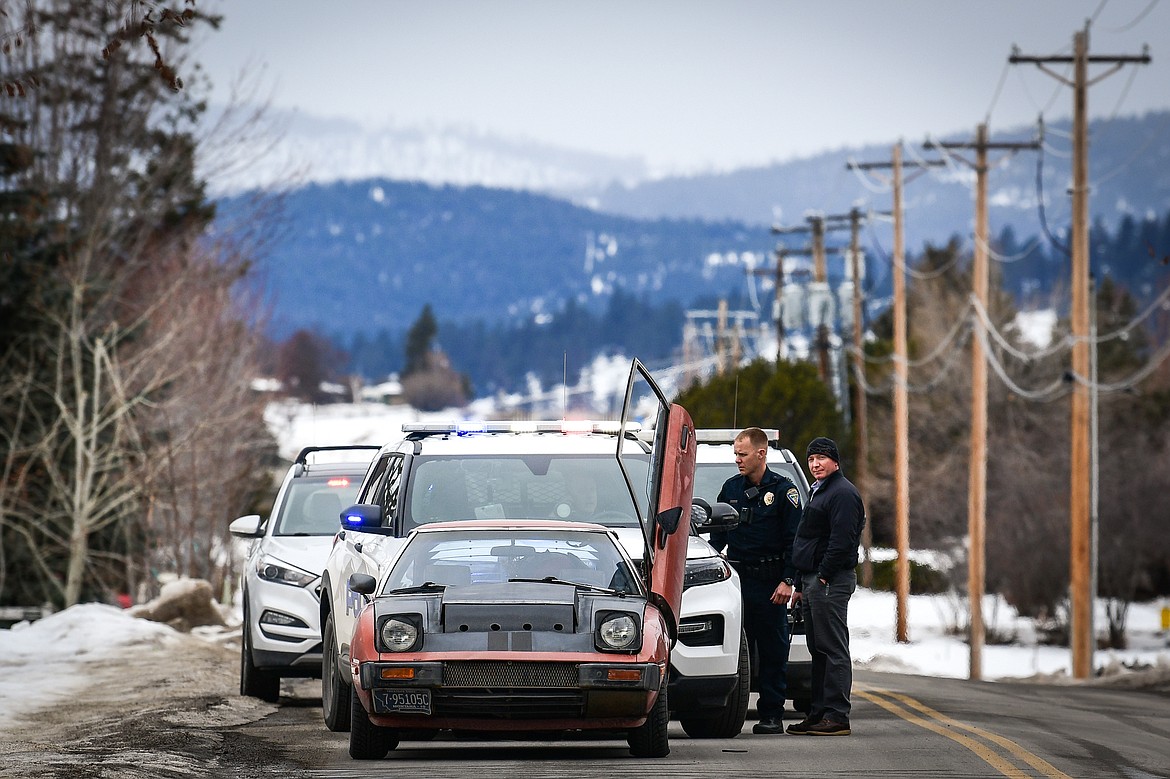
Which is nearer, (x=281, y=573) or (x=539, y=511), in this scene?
(x=539, y=511)

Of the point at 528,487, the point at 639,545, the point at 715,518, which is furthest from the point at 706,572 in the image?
the point at 528,487

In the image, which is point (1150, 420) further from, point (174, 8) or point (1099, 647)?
point (174, 8)

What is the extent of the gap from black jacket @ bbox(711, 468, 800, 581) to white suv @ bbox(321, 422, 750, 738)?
42 cm

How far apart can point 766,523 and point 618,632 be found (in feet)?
9.46

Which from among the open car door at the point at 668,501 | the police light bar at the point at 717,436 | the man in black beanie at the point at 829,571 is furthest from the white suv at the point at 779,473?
the open car door at the point at 668,501

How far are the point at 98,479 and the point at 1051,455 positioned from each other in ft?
137

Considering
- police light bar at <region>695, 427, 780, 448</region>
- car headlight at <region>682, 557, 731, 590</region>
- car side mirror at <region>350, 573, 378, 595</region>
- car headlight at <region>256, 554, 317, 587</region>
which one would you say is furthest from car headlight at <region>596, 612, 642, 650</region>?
car headlight at <region>256, 554, 317, 587</region>

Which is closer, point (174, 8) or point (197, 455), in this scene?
point (174, 8)

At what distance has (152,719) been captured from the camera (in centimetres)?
1220

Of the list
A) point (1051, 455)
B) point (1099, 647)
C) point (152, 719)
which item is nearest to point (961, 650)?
point (1099, 647)

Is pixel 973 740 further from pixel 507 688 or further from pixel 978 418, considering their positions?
pixel 978 418

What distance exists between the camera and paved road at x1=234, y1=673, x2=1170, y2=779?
9.52 metres

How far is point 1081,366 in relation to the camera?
31172 mm

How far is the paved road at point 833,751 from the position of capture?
9516 millimetres
